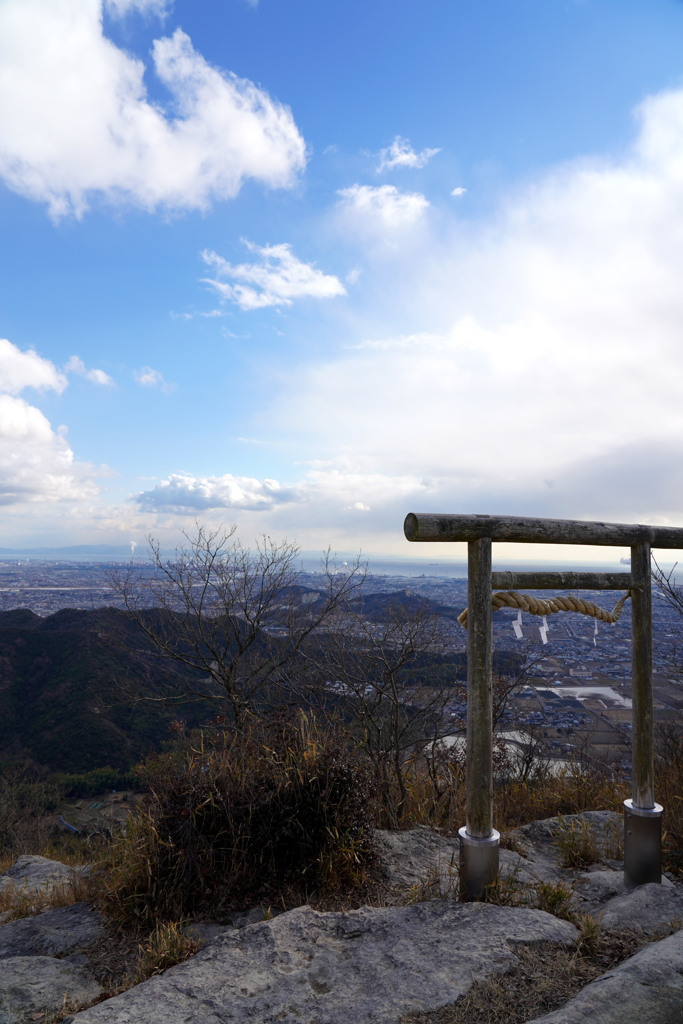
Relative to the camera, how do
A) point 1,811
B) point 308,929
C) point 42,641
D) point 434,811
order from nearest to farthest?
1. point 308,929
2. point 434,811
3. point 1,811
4. point 42,641

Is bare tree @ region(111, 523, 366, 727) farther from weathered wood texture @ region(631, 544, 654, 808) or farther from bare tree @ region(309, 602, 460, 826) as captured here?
weathered wood texture @ region(631, 544, 654, 808)

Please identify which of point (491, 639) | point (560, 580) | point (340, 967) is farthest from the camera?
point (560, 580)

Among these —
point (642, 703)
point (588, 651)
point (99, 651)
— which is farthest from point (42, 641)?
point (642, 703)

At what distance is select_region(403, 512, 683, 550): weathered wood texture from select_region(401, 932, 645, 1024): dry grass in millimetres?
2074

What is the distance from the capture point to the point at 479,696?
3270mm

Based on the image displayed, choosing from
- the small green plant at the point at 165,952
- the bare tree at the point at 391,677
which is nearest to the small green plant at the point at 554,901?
the small green plant at the point at 165,952

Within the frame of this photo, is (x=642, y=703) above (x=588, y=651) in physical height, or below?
above

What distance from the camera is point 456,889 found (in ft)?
10.6

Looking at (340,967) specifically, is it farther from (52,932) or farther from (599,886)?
(599,886)

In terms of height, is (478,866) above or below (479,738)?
below

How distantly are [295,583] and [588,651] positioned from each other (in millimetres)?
6750

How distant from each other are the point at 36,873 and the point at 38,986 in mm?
2759

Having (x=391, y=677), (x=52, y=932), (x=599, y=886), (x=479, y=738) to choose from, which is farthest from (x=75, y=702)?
(x=479, y=738)

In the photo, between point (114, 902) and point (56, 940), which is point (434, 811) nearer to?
point (114, 902)
